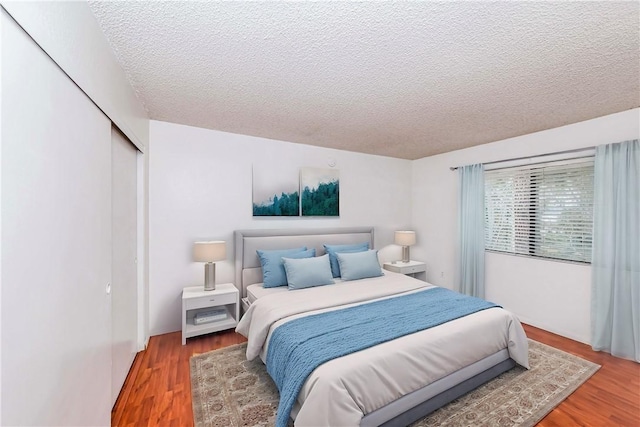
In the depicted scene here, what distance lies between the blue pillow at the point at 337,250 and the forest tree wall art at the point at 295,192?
0.59 meters

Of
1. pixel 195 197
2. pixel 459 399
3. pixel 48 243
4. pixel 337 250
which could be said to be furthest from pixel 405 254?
pixel 48 243

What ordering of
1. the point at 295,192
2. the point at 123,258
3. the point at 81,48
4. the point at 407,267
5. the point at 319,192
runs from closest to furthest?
1. the point at 81,48
2. the point at 123,258
3. the point at 295,192
4. the point at 319,192
5. the point at 407,267

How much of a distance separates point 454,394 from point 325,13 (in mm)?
2667

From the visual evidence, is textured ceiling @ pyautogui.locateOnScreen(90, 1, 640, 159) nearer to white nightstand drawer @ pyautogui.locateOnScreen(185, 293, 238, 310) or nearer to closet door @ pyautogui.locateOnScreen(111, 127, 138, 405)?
closet door @ pyautogui.locateOnScreen(111, 127, 138, 405)

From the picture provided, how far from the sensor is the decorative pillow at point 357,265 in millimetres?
3330

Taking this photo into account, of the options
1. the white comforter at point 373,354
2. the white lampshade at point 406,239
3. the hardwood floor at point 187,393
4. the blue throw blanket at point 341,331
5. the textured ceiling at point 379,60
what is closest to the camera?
the textured ceiling at point 379,60

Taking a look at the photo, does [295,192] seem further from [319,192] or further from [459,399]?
[459,399]

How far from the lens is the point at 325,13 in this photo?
134 centimetres

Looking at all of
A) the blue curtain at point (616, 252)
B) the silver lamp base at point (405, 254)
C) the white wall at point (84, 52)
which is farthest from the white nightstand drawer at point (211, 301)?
the blue curtain at point (616, 252)

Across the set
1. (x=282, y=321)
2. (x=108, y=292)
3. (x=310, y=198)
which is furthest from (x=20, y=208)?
(x=310, y=198)

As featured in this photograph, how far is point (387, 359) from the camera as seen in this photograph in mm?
1690

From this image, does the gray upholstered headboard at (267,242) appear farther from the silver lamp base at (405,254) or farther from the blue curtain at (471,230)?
the blue curtain at (471,230)

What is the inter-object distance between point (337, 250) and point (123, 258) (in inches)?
95.2

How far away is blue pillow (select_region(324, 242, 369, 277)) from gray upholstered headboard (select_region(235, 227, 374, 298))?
0.62 ft
